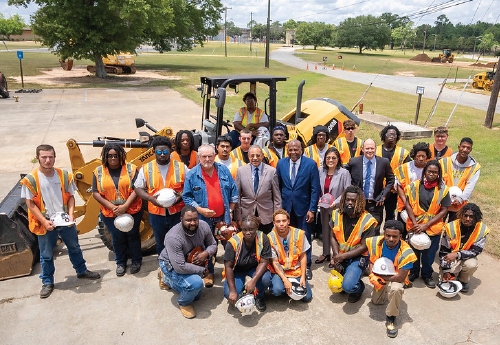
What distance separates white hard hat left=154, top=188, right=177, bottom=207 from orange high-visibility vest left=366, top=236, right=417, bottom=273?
7.39ft

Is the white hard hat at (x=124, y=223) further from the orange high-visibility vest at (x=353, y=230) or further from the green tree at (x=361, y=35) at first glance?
the green tree at (x=361, y=35)

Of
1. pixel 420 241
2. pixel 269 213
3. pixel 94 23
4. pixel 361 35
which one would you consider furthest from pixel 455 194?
pixel 361 35

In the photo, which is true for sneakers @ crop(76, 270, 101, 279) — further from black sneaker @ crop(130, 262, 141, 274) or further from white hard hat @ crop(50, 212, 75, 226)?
white hard hat @ crop(50, 212, 75, 226)

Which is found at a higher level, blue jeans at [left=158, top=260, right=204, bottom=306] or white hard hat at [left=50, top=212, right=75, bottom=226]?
white hard hat at [left=50, top=212, right=75, bottom=226]

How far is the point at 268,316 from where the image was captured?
4.20 metres

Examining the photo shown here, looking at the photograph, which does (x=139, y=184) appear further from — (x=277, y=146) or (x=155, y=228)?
(x=277, y=146)

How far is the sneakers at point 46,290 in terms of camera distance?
4.49 metres

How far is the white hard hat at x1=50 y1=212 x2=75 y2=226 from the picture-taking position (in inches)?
171

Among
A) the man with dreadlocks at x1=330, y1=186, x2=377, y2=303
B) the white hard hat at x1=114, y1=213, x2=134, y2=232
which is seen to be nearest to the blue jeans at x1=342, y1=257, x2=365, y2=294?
the man with dreadlocks at x1=330, y1=186, x2=377, y2=303

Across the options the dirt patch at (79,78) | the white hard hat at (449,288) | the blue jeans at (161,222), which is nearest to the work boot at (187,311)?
Result: the blue jeans at (161,222)

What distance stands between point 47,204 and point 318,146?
11.6 feet

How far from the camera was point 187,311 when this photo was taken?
13.7 feet

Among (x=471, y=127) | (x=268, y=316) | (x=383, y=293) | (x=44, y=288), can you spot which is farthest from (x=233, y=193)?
(x=471, y=127)

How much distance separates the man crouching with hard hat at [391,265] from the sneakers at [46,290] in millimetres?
3666
